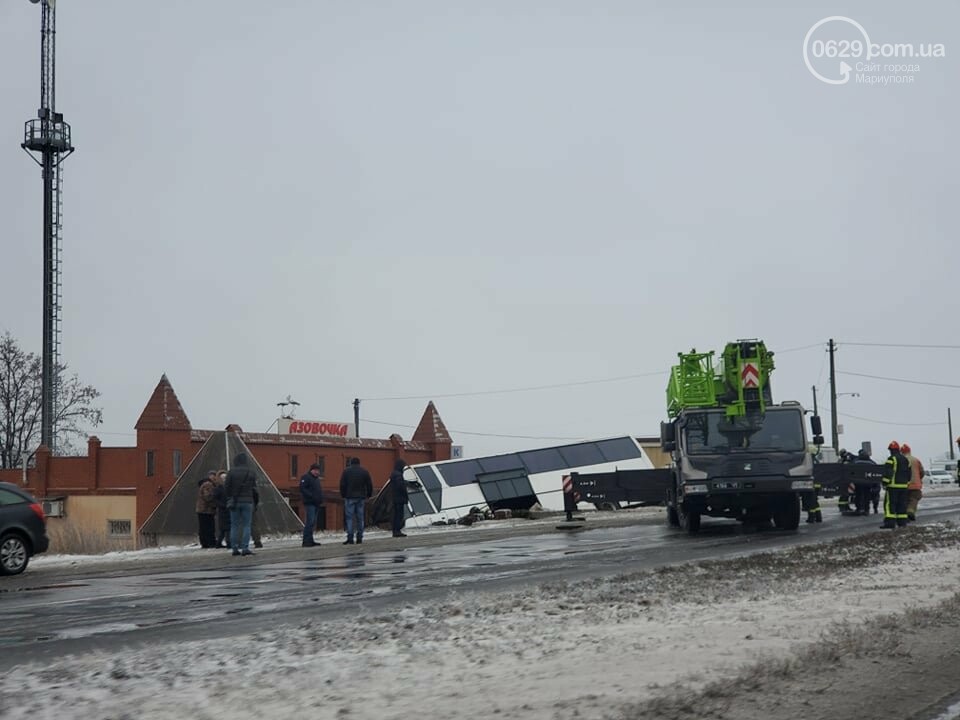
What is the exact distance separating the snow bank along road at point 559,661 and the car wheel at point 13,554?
364 inches

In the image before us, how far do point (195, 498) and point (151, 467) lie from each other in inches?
120

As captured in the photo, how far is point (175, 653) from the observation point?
7742 mm

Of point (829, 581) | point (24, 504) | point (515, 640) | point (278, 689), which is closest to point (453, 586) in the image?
point (829, 581)

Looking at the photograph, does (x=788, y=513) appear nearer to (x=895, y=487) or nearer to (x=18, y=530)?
(x=895, y=487)

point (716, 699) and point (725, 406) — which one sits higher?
point (725, 406)

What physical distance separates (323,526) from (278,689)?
48146 mm

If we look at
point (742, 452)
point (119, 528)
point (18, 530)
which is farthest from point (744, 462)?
point (119, 528)

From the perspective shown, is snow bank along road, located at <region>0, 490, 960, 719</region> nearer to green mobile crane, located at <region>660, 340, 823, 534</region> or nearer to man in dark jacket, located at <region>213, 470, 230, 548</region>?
green mobile crane, located at <region>660, 340, 823, 534</region>

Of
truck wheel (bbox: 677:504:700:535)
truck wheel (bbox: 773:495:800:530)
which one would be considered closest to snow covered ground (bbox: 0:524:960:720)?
truck wheel (bbox: 773:495:800:530)

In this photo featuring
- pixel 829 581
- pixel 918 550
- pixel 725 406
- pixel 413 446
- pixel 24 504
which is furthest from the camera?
pixel 413 446

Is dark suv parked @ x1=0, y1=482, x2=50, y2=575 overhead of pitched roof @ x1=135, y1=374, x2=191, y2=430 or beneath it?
beneath

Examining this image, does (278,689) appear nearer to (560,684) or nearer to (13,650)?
(560,684)

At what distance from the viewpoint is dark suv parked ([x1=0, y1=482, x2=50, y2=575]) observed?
17859 mm

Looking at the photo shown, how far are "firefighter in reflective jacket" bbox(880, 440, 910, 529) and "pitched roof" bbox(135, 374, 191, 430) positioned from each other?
36.2 m
